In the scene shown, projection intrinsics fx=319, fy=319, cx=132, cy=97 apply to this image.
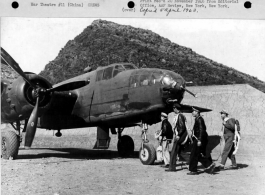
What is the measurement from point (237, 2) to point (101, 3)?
434cm

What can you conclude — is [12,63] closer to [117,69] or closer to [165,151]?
[117,69]

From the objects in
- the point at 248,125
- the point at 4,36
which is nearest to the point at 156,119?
the point at 4,36

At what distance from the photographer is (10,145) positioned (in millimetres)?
12164

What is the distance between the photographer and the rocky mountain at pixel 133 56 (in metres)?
43.0

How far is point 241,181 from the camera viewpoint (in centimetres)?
864

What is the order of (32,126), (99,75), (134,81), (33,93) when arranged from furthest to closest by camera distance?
1. (99,75)
2. (33,93)
3. (32,126)
4. (134,81)

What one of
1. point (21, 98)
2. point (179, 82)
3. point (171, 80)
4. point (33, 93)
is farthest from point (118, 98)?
point (21, 98)

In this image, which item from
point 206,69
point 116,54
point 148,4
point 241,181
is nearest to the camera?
point 241,181

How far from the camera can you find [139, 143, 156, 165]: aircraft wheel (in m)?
10.9

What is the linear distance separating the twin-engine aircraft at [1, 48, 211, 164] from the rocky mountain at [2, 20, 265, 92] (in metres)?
30.1

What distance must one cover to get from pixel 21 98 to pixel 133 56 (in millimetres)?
35114

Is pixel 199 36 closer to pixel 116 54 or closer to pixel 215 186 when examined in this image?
pixel 215 186

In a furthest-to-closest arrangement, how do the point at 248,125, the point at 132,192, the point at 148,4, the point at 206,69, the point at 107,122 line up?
1. the point at 206,69
2. the point at 248,125
3. the point at 107,122
4. the point at 148,4
5. the point at 132,192

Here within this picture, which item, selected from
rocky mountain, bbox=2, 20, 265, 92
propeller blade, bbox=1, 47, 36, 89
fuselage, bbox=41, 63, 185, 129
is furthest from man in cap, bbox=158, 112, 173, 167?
rocky mountain, bbox=2, 20, 265, 92
